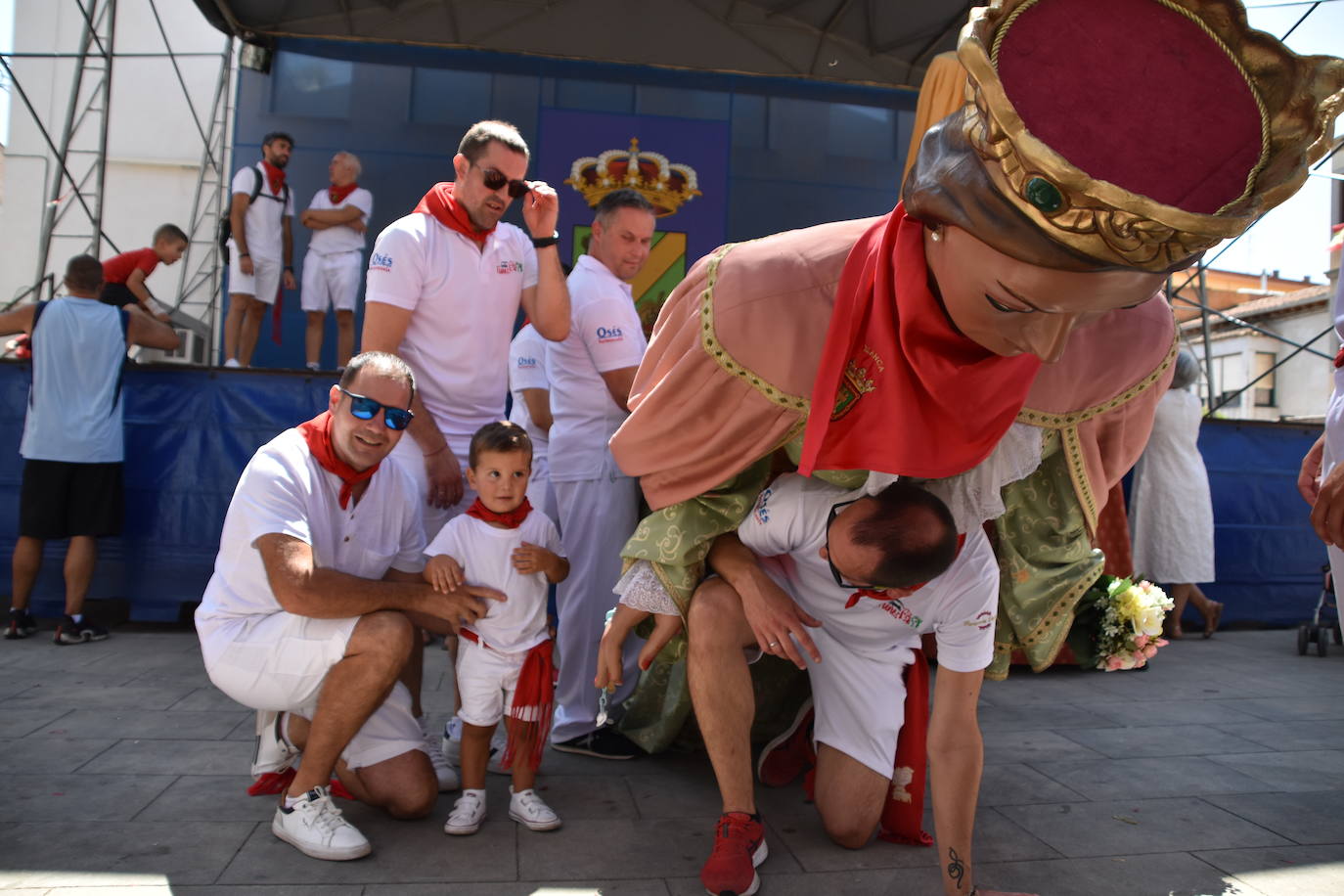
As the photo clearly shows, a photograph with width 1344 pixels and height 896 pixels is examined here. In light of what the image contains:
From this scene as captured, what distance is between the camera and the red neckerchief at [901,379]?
2.04 meters

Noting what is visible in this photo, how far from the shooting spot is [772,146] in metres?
8.84

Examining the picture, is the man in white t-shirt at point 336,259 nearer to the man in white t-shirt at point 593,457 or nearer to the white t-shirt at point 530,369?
the white t-shirt at point 530,369

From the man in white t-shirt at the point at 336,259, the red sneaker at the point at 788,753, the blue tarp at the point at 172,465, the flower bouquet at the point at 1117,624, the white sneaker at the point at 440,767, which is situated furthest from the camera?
the man in white t-shirt at the point at 336,259

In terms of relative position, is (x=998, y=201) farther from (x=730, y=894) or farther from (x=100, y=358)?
(x=100, y=358)

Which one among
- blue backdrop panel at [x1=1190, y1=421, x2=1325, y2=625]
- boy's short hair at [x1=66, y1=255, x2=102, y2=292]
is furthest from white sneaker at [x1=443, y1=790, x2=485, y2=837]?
blue backdrop panel at [x1=1190, y1=421, x2=1325, y2=625]

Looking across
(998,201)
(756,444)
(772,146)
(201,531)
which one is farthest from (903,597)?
(772,146)

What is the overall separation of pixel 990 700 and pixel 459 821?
2509mm

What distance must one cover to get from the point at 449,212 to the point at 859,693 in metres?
1.96

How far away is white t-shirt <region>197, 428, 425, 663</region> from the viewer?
2.64 m

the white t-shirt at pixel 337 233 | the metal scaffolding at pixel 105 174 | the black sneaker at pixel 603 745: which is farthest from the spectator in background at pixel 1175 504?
the metal scaffolding at pixel 105 174

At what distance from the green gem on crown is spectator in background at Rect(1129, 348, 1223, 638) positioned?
14.6 feet

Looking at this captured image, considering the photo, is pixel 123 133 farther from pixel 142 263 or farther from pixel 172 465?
pixel 172 465

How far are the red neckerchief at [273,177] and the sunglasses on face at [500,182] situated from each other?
442 cm

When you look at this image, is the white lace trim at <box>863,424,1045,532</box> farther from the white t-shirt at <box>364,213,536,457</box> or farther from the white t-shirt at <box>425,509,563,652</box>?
the white t-shirt at <box>364,213,536,457</box>
